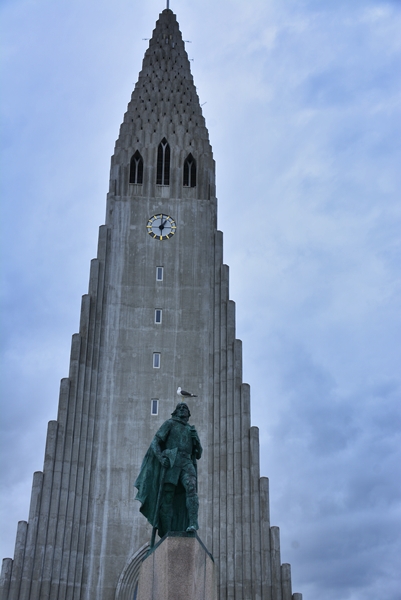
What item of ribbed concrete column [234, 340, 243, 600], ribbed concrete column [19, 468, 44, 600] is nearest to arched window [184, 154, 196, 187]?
ribbed concrete column [234, 340, 243, 600]

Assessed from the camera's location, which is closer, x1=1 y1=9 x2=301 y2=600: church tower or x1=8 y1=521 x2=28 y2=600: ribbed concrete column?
x1=8 y1=521 x2=28 y2=600: ribbed concrete column

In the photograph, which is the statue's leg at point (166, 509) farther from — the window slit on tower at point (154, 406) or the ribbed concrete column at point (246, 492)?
the window slit on tower at point (154, 406)

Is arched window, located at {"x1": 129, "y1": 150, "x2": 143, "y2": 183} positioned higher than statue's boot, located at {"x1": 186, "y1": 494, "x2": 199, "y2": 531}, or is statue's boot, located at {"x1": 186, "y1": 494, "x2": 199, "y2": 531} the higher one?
arched window, located at {"x1": 129, "y1": 150, "x2": 143, "y2": 183}

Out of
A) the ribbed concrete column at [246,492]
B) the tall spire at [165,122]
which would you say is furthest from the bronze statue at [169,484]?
the tall spire at [165,122]

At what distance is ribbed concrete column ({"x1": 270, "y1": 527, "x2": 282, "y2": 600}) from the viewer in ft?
91.6

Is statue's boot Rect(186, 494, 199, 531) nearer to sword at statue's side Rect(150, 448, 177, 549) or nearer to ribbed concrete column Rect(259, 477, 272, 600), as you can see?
sword at statue's side Rect(150, 448, 177, 549)

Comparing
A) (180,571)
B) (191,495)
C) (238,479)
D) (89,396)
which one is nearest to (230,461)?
(238,479)

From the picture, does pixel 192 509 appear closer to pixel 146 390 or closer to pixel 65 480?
pixel 65 480

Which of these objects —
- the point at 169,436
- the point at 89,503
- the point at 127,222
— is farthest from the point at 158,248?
the point at 169,436

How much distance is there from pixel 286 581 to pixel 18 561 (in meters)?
10.6

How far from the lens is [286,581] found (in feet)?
92.3

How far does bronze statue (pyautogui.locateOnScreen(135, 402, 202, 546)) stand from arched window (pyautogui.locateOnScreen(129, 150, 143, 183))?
27533 mm

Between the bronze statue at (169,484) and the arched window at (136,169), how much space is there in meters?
27.5

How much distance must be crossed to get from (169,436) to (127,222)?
25.5 meters
